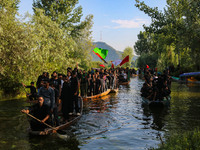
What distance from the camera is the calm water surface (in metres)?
8.36

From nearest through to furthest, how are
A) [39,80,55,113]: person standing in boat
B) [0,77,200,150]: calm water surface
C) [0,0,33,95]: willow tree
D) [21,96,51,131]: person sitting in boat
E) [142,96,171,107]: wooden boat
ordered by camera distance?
[0,77,200,150]: calm water surface < [21,96,51,131]: person sitting in boat < [39,80,55,113]: person standing in boat < [142,96,171,107]: wooden boat < [0,0,33,95]: willow tree

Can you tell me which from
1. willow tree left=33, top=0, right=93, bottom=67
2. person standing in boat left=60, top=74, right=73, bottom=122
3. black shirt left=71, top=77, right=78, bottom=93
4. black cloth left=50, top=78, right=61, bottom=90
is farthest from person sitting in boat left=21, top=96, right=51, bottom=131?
willow tree left=33, top=0, right=93, bottom=67

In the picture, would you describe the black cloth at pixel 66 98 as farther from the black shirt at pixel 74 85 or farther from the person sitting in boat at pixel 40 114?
the person sitting in boat at pixel 40 114

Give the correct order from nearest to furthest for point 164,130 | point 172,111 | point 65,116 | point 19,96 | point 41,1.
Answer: point 164,130
point 65,116
point 172,111
point 19,96
point 41,1

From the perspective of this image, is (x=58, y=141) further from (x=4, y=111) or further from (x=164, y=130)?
(x=4, y=111)

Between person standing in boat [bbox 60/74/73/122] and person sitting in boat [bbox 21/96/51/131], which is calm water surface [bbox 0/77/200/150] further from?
person standing in boat [bbox 60/74/73/122]

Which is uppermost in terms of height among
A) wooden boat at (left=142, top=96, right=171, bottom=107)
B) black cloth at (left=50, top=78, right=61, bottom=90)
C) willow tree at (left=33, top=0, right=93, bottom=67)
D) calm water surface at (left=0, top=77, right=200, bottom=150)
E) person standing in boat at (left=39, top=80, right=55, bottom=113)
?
willow tree at (left=33, top=0, right=93, bottom=67)

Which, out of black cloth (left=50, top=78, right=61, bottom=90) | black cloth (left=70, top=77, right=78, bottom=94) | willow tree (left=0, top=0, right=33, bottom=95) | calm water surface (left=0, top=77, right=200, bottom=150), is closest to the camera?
calm water surface (left=0, top=77, right=200, bottom=150)

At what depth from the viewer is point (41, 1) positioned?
45.2 metres

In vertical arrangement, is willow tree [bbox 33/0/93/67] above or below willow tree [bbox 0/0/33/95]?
above

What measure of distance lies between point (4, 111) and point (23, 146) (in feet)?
22.6

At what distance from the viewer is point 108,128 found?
10.5m

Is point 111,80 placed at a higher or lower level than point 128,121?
higher

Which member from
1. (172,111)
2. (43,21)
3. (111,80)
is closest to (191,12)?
(111,80)
